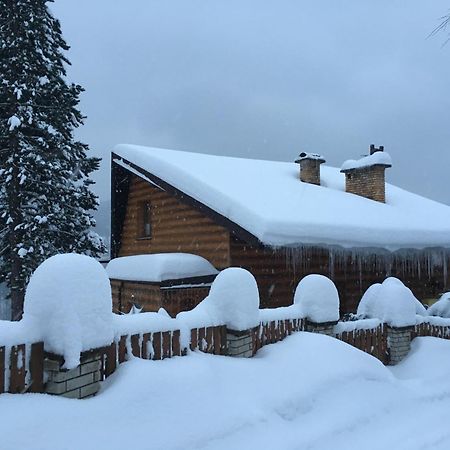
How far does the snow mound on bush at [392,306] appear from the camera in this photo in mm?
8117

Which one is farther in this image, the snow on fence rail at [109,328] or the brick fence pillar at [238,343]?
the brick fence pillar at [238,343]

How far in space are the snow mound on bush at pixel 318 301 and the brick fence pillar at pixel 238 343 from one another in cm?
158

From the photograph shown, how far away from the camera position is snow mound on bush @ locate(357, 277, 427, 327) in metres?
8.12

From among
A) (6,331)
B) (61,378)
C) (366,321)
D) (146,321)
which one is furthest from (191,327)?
(366,321)

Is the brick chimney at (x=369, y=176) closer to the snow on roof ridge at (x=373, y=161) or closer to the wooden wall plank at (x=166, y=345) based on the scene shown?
the snow on roof ridge at (x=373, y=161)

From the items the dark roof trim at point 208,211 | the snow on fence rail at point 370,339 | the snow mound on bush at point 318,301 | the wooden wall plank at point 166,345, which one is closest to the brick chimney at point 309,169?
the dark roof trim at point 208,211

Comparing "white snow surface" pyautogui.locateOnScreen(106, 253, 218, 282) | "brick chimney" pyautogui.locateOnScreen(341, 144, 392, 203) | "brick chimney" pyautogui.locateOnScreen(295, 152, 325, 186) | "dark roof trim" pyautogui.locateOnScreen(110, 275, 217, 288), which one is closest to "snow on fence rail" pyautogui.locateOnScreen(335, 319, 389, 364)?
"dark roof trim" pyautogui.locateOnScreen(110, 275, 217, 288)

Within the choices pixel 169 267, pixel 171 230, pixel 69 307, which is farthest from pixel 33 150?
pixel 69 307

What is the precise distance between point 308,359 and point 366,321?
2316mm

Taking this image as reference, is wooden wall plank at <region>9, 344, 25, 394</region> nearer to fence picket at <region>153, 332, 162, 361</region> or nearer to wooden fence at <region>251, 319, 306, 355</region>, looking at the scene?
fence picket at <region>153, 332, 162, 361</region>

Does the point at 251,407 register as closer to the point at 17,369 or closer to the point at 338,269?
the point at 17,369

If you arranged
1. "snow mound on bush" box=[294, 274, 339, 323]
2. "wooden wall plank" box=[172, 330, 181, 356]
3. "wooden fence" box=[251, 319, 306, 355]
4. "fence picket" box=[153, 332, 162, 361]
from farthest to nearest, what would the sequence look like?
"snow mound on bush" box=[294, 274, 339, 323] → "wooden fence" box=[251, 319, 306, 355] → "wooden wall plank" box=[172, 330, 181, 356] → "fence picket" box=[153, 332, 162, 361]

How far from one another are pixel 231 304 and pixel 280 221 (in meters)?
3.88

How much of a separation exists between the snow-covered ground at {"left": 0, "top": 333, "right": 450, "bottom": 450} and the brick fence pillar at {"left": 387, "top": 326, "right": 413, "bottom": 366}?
113 centimetres
